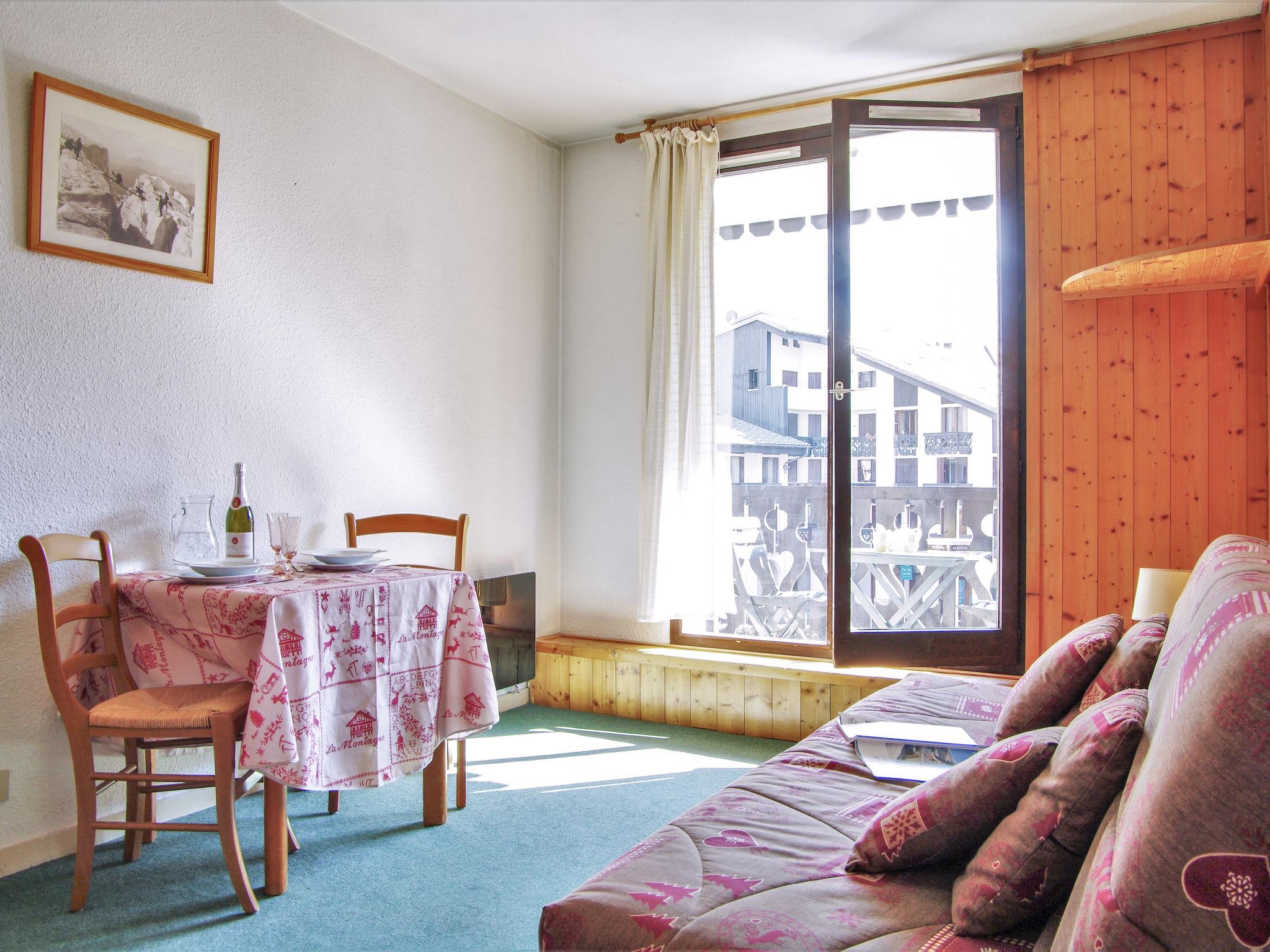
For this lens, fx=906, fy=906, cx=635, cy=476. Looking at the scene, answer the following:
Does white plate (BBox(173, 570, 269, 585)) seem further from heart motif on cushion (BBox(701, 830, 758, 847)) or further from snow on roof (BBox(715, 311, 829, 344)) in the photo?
snow on roof (BBox(715, 311, 829, 344))

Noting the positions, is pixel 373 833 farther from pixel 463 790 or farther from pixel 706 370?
pixel 706 370

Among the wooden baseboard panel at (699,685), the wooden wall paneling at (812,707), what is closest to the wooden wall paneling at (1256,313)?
the wooden baseboard panel at (699,685)

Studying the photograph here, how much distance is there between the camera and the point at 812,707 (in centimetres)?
361

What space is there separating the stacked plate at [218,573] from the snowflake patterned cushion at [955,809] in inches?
68.3

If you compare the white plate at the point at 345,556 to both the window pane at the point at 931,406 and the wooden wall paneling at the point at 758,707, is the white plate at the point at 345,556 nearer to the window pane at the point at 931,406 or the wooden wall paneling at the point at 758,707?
the wooden wall paneling at the point at 758,707

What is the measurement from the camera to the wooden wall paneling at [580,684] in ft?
13.5

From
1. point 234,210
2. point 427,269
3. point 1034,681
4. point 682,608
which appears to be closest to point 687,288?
point 427,269

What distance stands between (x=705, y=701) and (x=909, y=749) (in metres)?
1.96

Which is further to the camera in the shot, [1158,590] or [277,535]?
[1158,590]

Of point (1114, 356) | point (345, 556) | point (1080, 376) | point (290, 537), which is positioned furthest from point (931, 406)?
point (290, 537)

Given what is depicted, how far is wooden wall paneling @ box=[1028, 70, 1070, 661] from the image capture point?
11.2 feet

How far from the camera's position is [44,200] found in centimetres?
242

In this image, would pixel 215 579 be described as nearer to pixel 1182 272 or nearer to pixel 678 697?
pixel 678 697

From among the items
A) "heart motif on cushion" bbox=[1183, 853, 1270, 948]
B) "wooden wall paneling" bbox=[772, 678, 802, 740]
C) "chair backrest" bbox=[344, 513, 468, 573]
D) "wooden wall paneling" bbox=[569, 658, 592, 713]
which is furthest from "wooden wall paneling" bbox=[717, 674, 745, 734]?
"heart motif on cushion" bbox=[1183, 853, 1270, 948]
